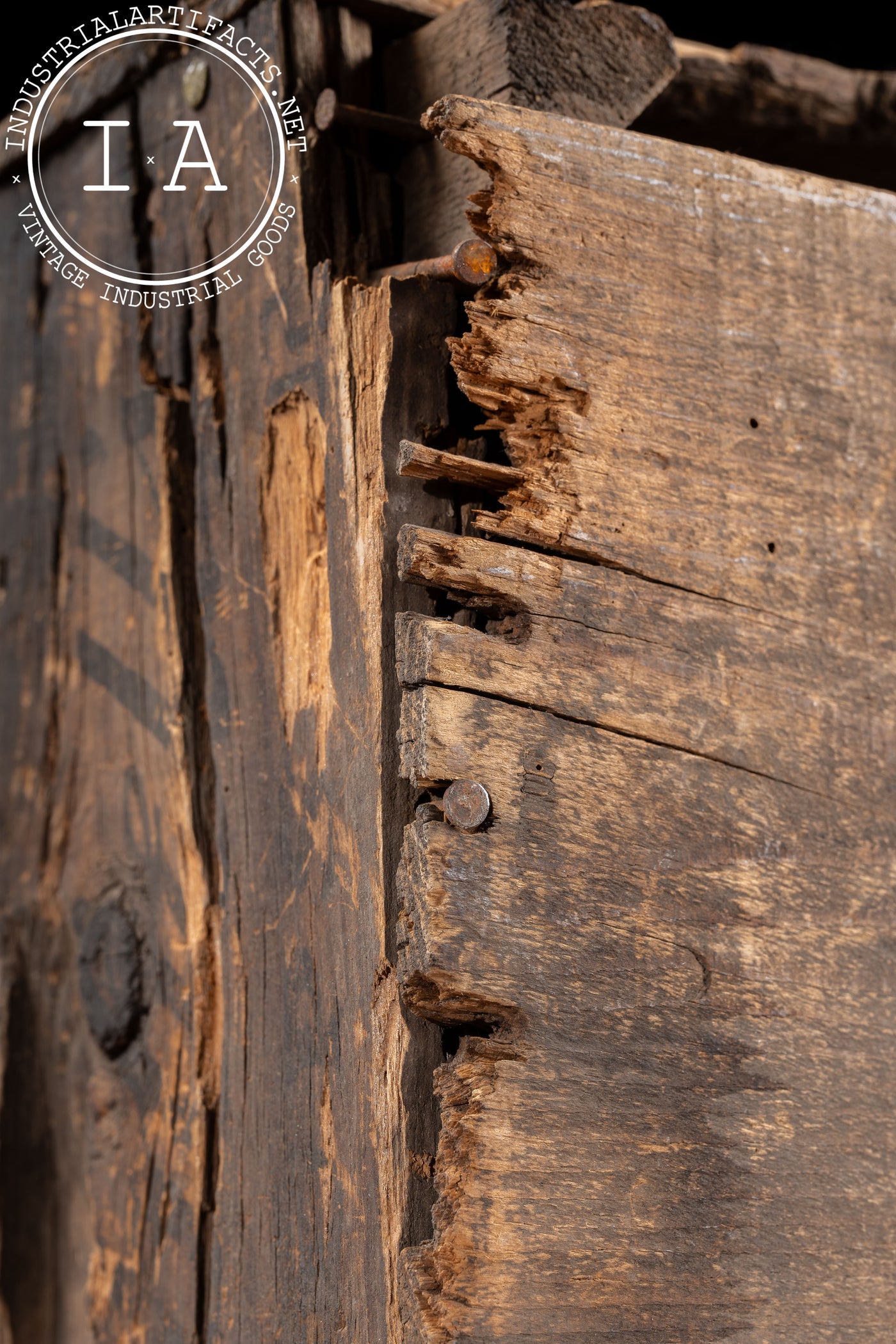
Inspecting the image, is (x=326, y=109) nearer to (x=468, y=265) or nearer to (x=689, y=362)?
(x=468, y=265)

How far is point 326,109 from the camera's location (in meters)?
1.34

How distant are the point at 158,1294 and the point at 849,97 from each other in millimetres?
1887

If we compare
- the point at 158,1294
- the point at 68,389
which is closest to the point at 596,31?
the point at 68,389

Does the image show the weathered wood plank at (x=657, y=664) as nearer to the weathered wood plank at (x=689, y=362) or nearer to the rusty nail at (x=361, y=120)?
the weathered wood plank at (x=689, y=362)

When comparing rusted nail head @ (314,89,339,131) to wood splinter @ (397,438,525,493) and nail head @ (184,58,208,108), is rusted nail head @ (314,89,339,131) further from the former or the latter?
wood splinter @ (397,438,525,493)

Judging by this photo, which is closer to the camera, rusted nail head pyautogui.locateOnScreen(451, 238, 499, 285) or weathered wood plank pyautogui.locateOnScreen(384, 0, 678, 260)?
rusted nail head pyautogui.locateOnScreen(451, 238, 499, 285)

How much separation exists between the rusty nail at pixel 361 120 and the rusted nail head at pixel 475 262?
0.67 feet

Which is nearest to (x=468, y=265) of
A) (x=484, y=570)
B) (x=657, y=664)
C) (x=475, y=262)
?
(x=475, y=262)

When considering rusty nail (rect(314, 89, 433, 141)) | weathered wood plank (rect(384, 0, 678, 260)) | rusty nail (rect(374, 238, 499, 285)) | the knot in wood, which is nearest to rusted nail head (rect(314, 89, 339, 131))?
rusty nail (rect(314, 89, 433, 141))

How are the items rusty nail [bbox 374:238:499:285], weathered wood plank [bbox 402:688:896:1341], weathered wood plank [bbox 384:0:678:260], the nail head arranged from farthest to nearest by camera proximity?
1. the nail head
2. weathered wood plank [bbox 384:0:678:260]
3. rusty nail [bbox 374:238:499:285]
4. weathered wood plank [bbox 402:688:896:1341]

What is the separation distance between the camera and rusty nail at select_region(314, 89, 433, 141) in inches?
52.4

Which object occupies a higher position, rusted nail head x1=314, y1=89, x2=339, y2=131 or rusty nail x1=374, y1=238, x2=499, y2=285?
rusted nail head x1=314, y1=89, x2=339, y2=131

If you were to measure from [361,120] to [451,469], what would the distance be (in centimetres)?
47

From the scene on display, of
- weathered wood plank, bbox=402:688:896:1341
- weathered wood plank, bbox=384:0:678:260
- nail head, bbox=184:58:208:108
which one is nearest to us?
weathered wood plank, bbox=402:688:896:1341
